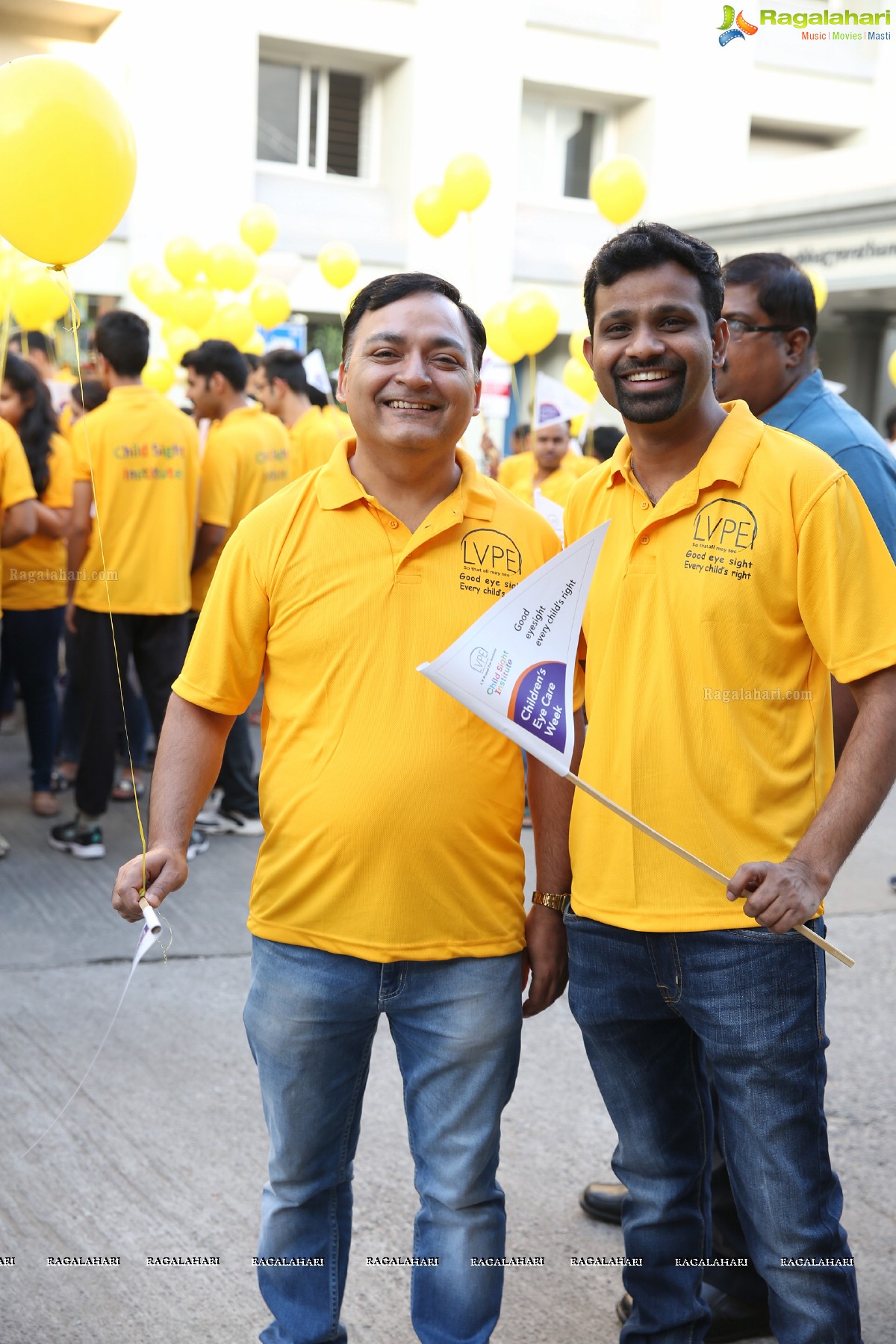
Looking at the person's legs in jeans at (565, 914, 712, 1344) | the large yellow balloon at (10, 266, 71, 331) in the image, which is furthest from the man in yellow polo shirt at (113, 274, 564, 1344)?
the large yellow balloon at (10, 266, 71, 331)

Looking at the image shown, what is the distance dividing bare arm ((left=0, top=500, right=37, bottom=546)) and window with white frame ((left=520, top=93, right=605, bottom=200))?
17.5 metres

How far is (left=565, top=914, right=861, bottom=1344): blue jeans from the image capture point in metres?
2.06

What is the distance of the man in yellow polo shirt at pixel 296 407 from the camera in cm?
716

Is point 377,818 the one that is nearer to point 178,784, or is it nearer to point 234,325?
point 178,784

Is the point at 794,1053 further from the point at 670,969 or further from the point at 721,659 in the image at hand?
the point at 721,659

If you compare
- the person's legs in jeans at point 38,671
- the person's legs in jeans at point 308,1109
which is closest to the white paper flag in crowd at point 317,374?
the person's legs in jeans at point 38,671

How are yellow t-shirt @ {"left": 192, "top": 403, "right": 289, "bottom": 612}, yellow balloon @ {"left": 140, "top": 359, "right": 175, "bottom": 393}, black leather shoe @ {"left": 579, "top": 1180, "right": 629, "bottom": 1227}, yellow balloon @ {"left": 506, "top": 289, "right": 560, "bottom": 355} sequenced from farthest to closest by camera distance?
yellow balloon @ {"left": 140, "top": 359, "right": 175, "bottom": 393}, yellow balloon @ {"left": 506, "top": 289, "right": 560, "bottom": 355}, yellow t-shirt @ {"left": 192, "top": 403, "right": 289, "bottom": 612}, black leather shoe @ {"left": 579, "top": 1180, "right": 629, "bottom": 1227}

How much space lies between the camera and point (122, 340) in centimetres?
549

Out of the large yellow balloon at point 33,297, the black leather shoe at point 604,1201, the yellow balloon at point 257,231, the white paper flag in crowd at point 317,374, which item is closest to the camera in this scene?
the black leather shoe at point 604,1201

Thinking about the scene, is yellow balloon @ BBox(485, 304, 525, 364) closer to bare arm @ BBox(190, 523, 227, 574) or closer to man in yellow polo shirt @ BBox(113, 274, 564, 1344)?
bare arm @ BBox(190, 523, 227, 574)

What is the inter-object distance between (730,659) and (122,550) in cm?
397

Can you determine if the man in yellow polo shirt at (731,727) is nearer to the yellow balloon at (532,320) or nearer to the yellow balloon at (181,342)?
the yellow balloon at (532,320)

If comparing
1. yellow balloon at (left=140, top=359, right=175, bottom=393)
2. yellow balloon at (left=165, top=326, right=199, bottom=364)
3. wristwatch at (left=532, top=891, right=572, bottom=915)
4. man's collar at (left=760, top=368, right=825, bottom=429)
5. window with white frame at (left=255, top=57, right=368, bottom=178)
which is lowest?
wristwatch at (left=532, top=891, right=572, bottom=915)

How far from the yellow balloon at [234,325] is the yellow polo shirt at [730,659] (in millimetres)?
7225
